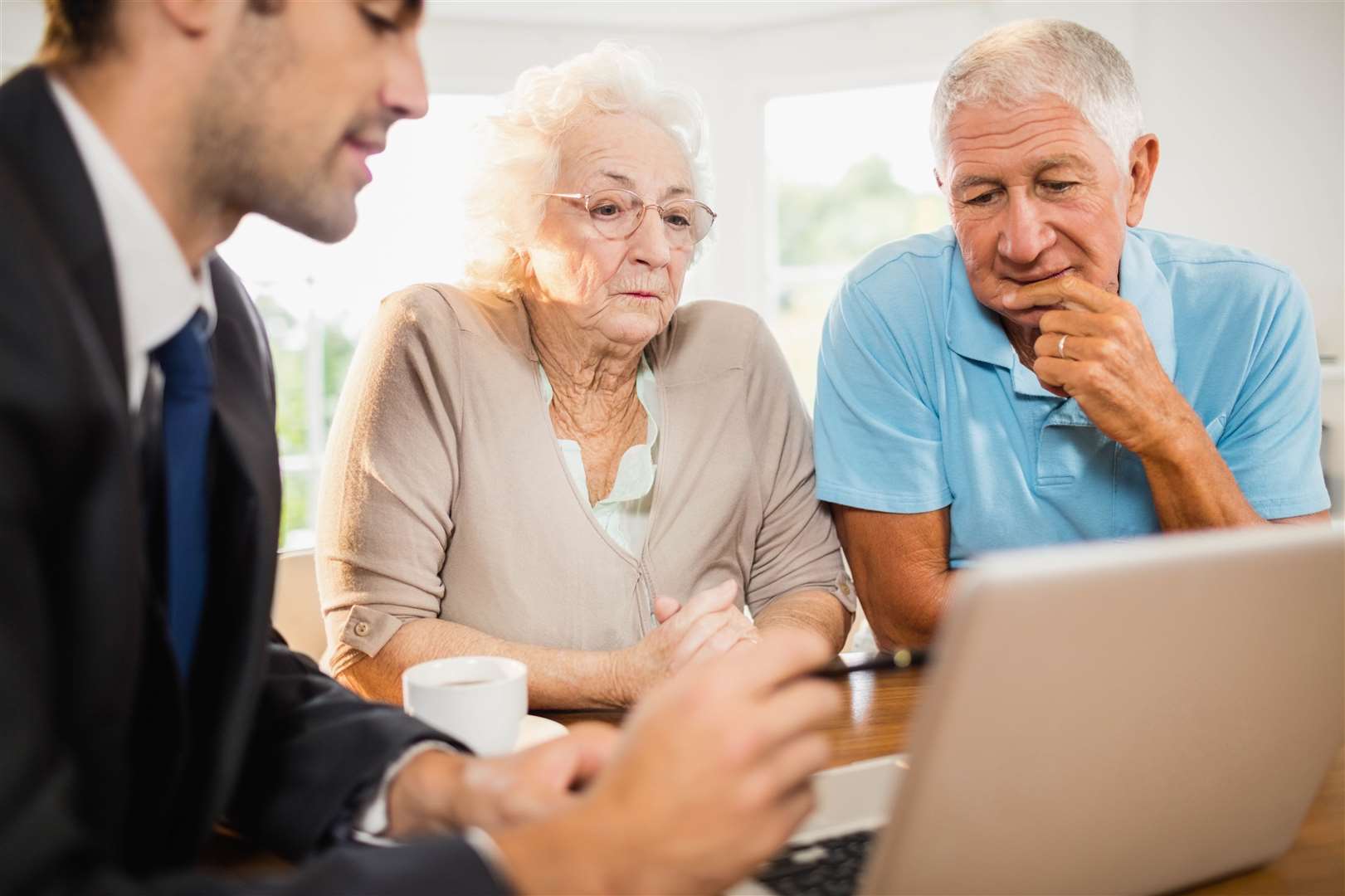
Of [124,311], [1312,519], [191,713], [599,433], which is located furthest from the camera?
[599,433]

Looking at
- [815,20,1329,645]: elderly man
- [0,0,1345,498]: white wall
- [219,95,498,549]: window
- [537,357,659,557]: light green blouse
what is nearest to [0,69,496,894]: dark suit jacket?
[537,357,659,557]: light green blouse

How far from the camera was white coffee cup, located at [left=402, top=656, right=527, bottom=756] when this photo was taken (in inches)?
40.3

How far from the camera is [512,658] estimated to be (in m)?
1.46

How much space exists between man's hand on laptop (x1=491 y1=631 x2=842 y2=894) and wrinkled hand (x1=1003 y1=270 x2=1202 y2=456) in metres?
1.02

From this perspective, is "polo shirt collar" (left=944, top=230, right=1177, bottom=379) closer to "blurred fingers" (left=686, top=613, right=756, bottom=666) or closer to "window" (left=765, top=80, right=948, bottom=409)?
"blurred fingers" (left=686, top=613, right=756, bottom=666)

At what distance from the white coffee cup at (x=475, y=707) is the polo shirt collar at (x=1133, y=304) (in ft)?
3.08

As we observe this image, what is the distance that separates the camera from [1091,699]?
63cm

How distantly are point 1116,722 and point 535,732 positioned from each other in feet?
2.03

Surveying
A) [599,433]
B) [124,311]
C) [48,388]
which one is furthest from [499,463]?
[48,388]

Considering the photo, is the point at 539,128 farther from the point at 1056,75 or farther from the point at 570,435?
the point at 1056,75

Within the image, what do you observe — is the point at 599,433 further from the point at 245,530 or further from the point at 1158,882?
the point at 1158,882

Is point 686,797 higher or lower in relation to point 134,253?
lower

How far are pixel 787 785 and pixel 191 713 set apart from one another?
47 cm

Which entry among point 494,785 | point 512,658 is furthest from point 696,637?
point 494,785
